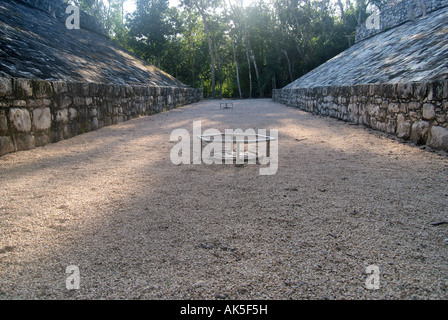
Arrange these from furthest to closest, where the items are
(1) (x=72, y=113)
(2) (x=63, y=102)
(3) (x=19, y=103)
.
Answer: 1. (1) (x=72, y=113)
2. (2) (x=63, y=102)
3. (3) (x=19, y=103)

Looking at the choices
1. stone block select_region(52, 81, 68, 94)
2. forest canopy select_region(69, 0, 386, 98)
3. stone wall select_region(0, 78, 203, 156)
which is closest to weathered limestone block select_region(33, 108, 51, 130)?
stone wall select_region(0, 78, 203, 156)

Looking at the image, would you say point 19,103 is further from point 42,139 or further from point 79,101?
point 79,101

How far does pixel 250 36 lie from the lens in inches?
1190

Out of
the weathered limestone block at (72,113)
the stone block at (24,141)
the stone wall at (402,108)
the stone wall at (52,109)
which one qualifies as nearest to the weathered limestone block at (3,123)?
the stone wall at (52,109)

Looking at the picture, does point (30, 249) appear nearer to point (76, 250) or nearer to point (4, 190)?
point (76, 250)

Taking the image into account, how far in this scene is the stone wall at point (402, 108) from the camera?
156 inches

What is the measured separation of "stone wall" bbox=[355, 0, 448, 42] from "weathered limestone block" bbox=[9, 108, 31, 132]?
12455 millimetres

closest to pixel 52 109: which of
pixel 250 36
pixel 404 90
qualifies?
pixel 404 90

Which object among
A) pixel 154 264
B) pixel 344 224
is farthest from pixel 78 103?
pixel 344 224

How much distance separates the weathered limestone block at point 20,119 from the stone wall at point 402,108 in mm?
5803

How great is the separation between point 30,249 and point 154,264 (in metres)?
0.80

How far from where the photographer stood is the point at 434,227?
1978 millimetres

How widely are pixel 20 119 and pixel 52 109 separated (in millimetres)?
822
